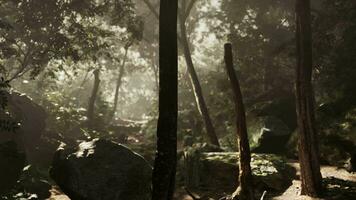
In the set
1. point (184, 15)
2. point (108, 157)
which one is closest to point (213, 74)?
point (184, 15)

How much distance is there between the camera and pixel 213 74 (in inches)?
1284

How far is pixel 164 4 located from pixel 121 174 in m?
5.76

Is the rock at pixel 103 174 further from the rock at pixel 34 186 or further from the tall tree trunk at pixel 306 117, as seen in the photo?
the tall tree trunk at pixel 306 117

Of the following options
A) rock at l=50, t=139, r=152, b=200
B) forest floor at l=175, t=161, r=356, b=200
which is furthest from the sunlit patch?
forest floor at l=175, t=161, r=356, b=200

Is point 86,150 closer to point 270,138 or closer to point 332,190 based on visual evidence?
point 332,190

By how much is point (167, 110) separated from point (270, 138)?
1159 cm

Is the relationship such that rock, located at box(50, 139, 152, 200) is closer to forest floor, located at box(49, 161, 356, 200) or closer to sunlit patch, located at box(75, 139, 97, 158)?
sunlit patch, located at box(75, 139, 97, 158)

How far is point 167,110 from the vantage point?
785cm

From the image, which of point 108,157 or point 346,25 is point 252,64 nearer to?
point 346,25

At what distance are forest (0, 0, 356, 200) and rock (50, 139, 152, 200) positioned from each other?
0.10 ft

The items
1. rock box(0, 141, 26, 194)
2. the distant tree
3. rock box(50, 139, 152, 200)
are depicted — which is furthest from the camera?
the distant tree

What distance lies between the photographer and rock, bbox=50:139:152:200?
11352 millimetres

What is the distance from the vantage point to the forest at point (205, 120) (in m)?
11.2

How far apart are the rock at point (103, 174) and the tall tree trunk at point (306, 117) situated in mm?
4671
